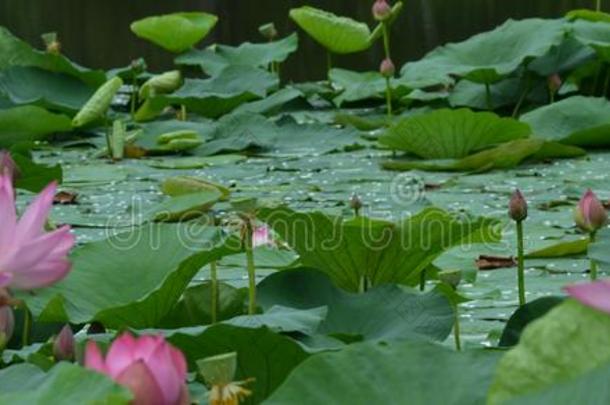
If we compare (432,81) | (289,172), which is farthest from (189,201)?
(432,81)

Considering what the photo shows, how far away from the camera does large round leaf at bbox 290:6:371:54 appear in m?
4.55

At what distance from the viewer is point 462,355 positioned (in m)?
0.83

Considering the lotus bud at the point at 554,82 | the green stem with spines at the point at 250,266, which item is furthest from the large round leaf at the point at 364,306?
the lotus bud at the point at 554,82

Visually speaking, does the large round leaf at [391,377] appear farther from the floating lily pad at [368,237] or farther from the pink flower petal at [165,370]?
the floating lily pad at [368,237]

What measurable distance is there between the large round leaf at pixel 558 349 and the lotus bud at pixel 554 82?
10.6 ft

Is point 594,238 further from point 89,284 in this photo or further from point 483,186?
point 483,186

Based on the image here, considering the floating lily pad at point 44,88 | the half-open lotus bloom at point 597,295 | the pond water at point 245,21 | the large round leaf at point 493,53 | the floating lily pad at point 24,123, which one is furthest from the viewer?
the pond water at point 245,21

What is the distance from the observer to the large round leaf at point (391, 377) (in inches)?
30.6

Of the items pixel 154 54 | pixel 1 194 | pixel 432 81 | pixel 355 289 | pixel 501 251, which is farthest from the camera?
pixel 154 54

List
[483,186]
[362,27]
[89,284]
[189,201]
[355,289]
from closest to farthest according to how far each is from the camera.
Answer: [89,284], [355,289], [189,201], [483,186], [362,27]

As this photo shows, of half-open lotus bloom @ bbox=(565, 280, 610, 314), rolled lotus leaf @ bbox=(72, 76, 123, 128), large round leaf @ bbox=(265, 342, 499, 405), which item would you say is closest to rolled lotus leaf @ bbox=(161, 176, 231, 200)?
rolled lotus leaf @ bbox=(72, 76, 123, 128)

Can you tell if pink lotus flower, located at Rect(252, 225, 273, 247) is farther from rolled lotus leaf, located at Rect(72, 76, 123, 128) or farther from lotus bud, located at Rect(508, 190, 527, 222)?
rolled lotus leaf, located at Rect(72, 76, 123, 128)

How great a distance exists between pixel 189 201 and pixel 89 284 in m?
0.35

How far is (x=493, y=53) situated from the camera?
395 cm
